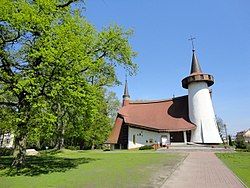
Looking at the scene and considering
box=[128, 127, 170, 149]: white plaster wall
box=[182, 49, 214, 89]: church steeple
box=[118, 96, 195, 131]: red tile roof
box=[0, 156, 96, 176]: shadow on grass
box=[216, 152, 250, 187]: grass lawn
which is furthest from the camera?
box=[182, 49, 214, 89]: church steeple

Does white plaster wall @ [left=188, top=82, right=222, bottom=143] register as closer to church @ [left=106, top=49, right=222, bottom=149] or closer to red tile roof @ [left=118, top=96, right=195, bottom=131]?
church @ [left=106, top=49, right=222, bottom=149]

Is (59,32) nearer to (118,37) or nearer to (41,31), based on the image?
(41,31)

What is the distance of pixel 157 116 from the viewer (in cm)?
5397

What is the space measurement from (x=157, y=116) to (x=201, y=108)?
8.47 metres

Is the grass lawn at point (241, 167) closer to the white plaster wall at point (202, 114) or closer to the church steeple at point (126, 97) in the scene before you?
the white plaster wall at point (202, 114)

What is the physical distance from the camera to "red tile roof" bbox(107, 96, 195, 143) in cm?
5030

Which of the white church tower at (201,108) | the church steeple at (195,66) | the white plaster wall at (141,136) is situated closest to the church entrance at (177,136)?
the white church tower at (201,108)

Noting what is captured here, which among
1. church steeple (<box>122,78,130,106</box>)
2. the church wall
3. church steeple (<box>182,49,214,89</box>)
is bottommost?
the church wall

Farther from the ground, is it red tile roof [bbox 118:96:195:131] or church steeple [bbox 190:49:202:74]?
church steeple [bbox 190:49:202:74]

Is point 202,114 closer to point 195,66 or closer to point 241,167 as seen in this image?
point 195,66

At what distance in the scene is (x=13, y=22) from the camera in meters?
14.7

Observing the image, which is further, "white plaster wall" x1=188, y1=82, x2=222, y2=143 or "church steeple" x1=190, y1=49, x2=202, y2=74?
"church steeple" x1=190, y1=49, x2=202, y2=74

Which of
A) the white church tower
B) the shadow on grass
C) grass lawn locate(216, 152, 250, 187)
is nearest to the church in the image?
the white church tower

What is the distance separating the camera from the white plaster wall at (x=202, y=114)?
4984cm
